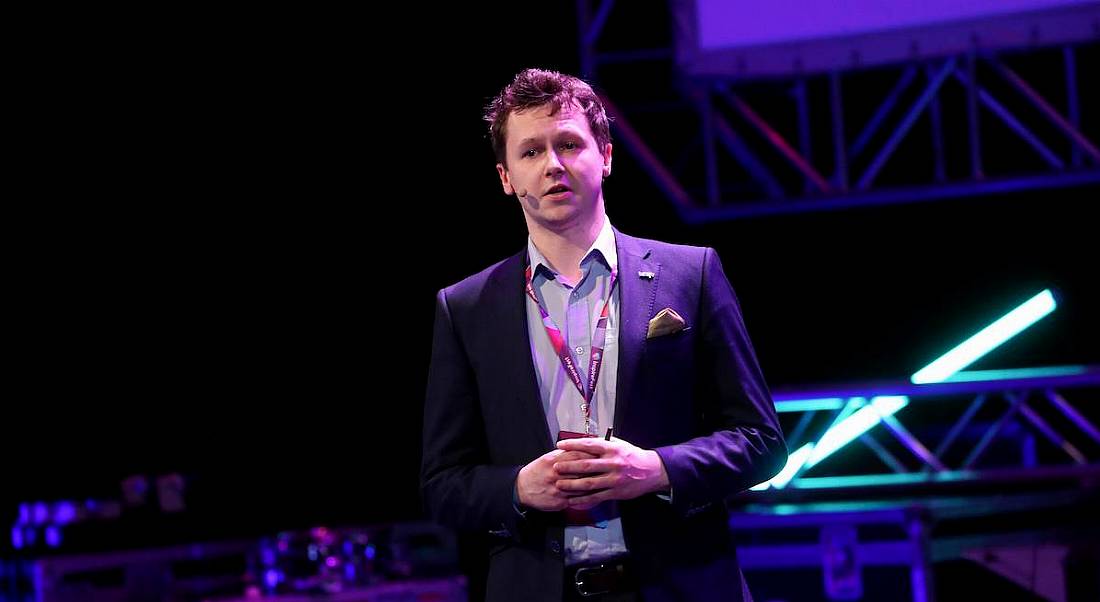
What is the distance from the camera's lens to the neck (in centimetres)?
200

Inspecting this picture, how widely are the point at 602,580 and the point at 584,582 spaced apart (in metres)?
0.03

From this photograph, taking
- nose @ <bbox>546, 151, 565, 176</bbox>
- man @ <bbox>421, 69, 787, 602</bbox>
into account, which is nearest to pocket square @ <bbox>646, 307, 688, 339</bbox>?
man @ <bbox>421, 69, 787, 602</bbox>

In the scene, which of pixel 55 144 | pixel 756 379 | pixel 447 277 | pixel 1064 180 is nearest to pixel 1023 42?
pixel 1064 180

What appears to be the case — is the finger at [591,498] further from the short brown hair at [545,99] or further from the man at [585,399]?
the short brown hair at [545,99]

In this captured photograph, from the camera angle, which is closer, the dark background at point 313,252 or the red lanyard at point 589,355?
the red lanyard at point 589,355

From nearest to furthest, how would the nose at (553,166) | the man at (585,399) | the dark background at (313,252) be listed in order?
the man at (585,399) → the nose at (553,166) → the dark background at (313,252)

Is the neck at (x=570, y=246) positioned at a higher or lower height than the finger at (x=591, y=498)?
higher

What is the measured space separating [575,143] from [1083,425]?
3995 mm

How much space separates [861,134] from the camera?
534cm

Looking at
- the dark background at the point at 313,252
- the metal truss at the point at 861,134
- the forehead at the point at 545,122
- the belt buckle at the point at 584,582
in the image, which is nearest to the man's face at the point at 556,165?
the forehead at the point at 545,122

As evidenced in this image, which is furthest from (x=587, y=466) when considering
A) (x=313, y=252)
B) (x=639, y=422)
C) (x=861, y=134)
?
(x=313, y=252)

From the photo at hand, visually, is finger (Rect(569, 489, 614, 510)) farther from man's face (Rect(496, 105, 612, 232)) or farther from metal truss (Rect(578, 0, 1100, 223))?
metal truss (Rect(578, 0, 1100, 223))

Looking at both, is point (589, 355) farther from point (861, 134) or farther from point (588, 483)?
point (861, 134)

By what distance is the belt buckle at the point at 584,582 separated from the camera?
1796mm
